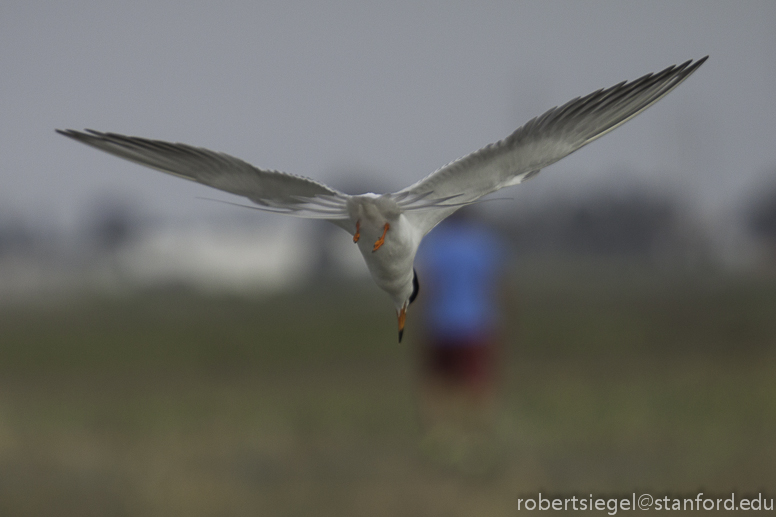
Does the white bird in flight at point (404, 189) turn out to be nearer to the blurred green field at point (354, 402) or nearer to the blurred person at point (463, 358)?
the blurred person at point (463, 358)

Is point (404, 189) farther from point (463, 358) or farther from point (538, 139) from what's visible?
point (463, 358)

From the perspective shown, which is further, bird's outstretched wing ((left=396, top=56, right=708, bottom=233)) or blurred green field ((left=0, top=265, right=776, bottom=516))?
blurred green field ((left=0, top=265, right=776, bottom=516))

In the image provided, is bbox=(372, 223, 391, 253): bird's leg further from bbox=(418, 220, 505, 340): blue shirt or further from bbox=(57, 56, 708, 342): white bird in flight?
bbox=(418, 220, 505, 340): blue shirt

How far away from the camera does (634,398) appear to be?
8.94 meters

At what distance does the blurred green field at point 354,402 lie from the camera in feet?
21.8

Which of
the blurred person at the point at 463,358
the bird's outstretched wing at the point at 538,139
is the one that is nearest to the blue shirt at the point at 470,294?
the blurred person at the point at 463,358

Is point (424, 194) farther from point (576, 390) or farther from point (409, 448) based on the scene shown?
point (576, 390)

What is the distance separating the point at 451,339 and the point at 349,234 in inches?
212

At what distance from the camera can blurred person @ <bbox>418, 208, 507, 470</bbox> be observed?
212 inches

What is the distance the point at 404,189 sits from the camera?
0.61m

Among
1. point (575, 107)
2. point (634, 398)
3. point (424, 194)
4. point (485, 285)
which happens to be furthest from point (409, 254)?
point (634, 398)

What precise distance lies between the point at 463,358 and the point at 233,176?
18.1 feet

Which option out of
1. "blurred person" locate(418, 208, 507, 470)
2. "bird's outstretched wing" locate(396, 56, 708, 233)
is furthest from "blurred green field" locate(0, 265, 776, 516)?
"bird's outstretched wing" locate(396, 56, 708, 233)

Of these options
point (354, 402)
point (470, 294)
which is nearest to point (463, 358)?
point (470, 294)
